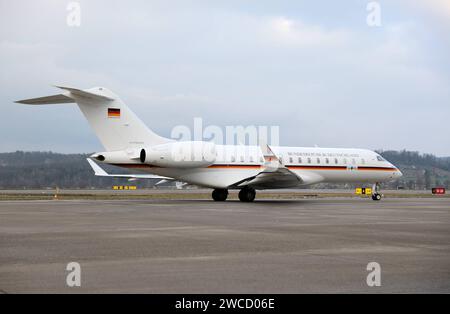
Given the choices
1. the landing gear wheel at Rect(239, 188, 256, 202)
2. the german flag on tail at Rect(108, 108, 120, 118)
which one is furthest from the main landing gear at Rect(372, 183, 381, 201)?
the german flag on tail at Rect(108, 108, 120, 118)

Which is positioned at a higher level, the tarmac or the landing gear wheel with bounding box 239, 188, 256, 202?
the landing gear wheel with bounding box 239, 188, 256, 202

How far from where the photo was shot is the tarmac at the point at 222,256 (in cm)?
718

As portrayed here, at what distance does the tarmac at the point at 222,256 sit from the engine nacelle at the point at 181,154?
A: 11049mm

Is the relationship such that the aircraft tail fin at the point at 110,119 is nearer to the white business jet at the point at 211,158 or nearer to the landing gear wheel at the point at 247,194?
the white business jet at the point at 211,158

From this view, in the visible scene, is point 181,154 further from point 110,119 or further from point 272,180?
point 272,180

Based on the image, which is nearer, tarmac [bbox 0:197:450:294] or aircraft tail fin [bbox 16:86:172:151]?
tarmac [bbox 0:197:450:294]

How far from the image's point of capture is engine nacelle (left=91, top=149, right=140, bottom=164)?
88.8 feet

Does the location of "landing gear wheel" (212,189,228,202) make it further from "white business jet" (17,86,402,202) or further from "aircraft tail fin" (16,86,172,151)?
"aircraft tail fin" (16,86,172,151)

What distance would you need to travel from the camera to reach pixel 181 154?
28734mm

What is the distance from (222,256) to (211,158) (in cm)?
2059

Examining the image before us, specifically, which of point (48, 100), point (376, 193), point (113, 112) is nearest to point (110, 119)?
point (113, 112)

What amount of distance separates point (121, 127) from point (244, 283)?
21.3 meters
